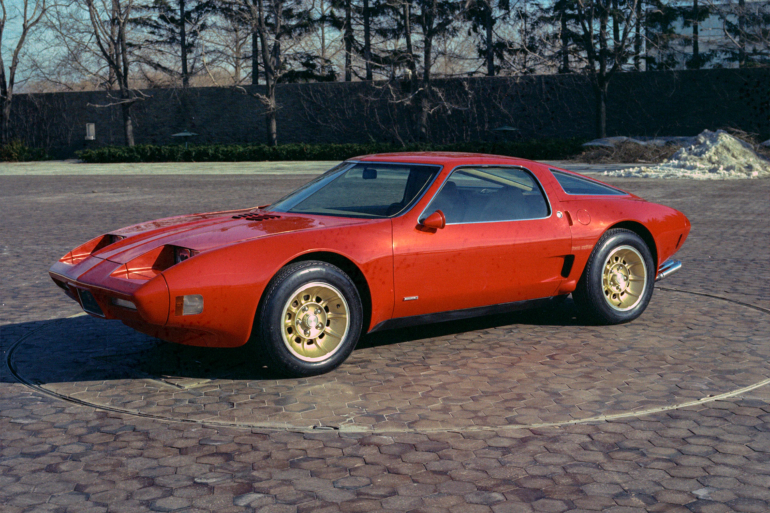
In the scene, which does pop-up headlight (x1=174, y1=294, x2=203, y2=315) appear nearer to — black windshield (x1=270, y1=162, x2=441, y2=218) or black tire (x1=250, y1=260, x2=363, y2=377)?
black tire (x1=250, y1=260, x2=363, y2=377)

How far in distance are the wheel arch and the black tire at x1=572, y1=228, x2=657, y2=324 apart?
51 millimetres

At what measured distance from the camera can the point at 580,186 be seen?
22.3 ft

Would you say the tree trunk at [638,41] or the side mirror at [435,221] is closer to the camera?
the side mirror at [435,221]

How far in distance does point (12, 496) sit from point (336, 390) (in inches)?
77.7

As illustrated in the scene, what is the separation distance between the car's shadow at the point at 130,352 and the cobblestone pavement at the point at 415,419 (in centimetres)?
2

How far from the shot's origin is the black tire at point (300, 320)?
502cm

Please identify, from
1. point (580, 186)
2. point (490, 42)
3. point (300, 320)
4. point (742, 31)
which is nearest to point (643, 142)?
point (742, 31)

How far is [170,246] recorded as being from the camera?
5.29m

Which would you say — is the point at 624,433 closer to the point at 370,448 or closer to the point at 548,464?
the point at 548,464

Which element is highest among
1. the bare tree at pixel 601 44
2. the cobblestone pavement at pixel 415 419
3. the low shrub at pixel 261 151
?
the bare tree at pixel 601 44

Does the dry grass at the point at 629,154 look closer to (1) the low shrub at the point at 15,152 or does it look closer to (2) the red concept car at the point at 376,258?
(2) the red concept car at the point at 376,258

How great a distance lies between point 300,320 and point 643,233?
3.21 metres

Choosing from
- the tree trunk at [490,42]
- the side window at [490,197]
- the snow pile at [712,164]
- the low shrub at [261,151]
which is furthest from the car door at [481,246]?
the tree trunk at [490,42]

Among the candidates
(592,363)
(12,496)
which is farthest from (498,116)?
(12,496)
